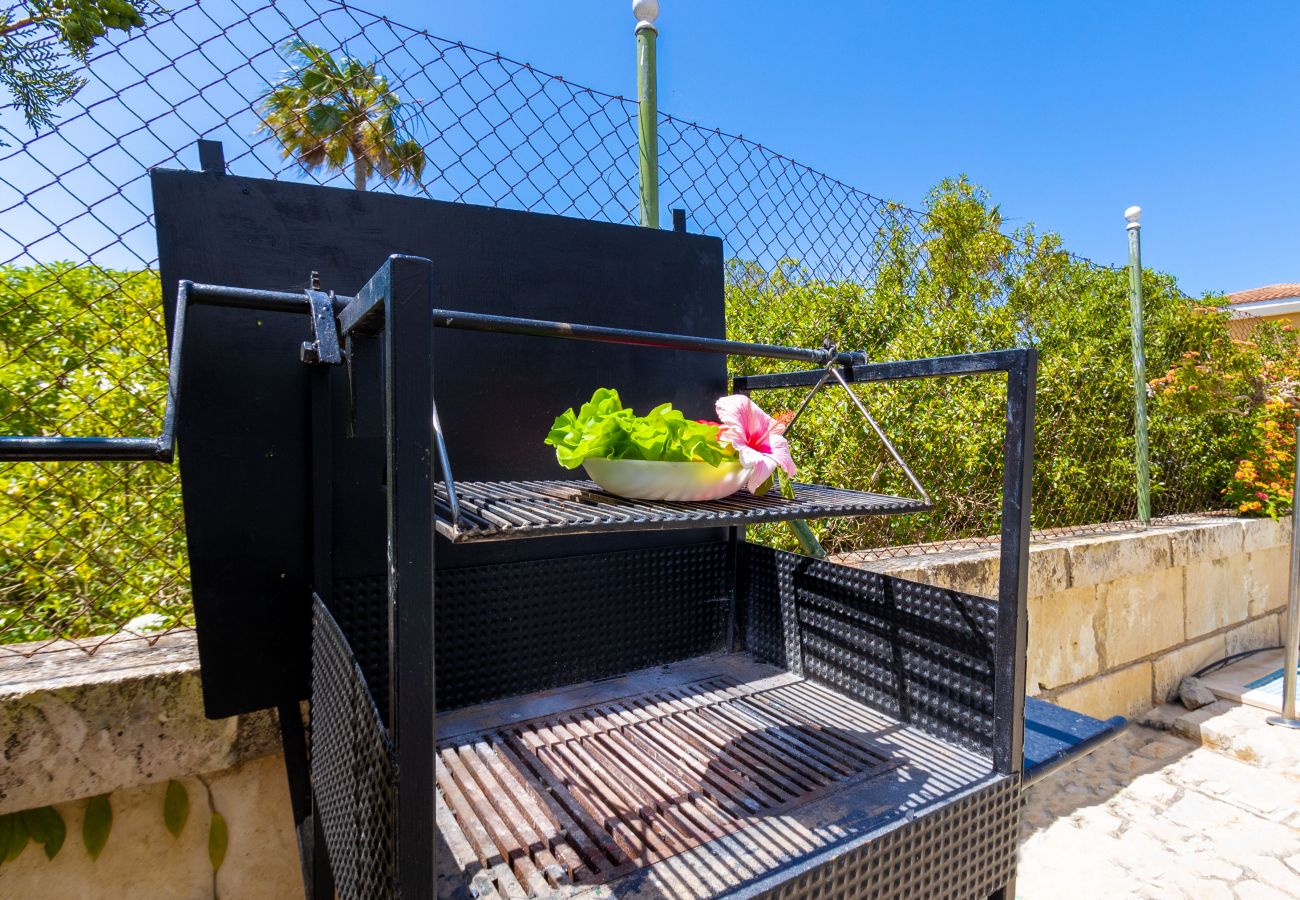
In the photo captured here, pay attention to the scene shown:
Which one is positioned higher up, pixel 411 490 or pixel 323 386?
pixel 323 386

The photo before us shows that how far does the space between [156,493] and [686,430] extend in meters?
1.45

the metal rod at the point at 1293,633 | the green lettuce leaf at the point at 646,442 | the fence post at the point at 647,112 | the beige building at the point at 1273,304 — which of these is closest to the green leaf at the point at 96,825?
the green lettuce leaf at the point at 646,442

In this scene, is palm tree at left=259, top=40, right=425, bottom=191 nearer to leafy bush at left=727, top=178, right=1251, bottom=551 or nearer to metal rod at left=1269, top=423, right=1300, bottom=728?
leafy bush at left=727, top=178, right=1251, bottom=551

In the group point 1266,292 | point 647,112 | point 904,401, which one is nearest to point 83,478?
point 647,112

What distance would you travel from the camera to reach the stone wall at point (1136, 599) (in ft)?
8.94

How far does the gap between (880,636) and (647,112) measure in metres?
1.66

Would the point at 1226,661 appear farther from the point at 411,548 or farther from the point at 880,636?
the point at 411,548

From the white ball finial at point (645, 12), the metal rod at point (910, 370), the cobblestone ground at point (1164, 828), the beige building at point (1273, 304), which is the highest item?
the beige building at point (1273, 304)

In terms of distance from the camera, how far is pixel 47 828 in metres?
1.10

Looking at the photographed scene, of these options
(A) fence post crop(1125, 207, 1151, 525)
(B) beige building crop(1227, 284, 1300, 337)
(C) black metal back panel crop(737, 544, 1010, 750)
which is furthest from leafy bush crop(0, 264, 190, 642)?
(B) beige building crop(1227, 284, 1300, 337)

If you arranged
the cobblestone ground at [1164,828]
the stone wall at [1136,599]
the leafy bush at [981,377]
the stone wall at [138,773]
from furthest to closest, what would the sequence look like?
1. the leafy bush at [981,377]
2. the stone wall at [1136,599]
3. the cobblestone ground at [1164,828]
4. the stone wall at [138,773]

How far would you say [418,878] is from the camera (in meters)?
0.63

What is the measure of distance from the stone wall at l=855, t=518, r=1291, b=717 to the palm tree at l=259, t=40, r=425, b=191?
198cm

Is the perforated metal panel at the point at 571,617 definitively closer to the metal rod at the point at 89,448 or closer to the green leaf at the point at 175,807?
the green leaf at the point at 175,807
